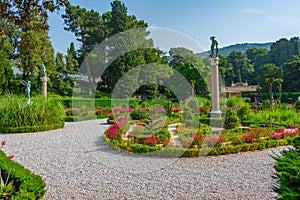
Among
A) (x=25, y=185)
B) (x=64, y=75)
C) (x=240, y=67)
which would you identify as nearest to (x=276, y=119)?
(x=25, y=185)

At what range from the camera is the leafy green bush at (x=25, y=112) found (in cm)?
972

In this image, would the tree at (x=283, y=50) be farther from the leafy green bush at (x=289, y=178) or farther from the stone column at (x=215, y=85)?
the leafy green bush at (x=289, y=178)

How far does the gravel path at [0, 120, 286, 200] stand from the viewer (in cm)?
341

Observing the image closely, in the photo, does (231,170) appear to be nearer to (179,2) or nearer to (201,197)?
(201,197)

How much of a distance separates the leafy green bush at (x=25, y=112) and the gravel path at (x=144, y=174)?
3.51 metres

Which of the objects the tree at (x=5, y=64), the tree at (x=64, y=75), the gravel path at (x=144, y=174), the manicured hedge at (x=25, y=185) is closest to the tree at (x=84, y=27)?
the tree at (x=64, y=75)

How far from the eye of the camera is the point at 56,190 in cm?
362

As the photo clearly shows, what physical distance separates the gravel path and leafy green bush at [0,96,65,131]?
351 centimetres

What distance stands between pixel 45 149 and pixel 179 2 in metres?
4.93

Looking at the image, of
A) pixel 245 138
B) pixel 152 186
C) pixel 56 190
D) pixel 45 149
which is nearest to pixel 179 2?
pixel 245 138

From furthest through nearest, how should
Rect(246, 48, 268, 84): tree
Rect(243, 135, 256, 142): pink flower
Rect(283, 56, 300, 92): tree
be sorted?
Rect(246, 48, 268, 84): tree, Rect(283, 56, 300, 92): tree, Rect(243, 135, 256, 142): pink flower

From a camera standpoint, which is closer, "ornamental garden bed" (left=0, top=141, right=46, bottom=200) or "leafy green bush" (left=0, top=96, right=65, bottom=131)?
"ornamental garden bed" (left=0, top=141, right=46, bottom=200)

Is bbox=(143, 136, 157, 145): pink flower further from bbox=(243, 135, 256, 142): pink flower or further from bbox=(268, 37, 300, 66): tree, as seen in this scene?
bbox=(268, 37, 300, 66): tree

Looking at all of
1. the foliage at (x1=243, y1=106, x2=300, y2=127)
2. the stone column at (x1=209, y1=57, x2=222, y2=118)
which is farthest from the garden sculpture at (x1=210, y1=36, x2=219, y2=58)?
the foliage at (x1=243, y1=106, x2=300, y2=127)
